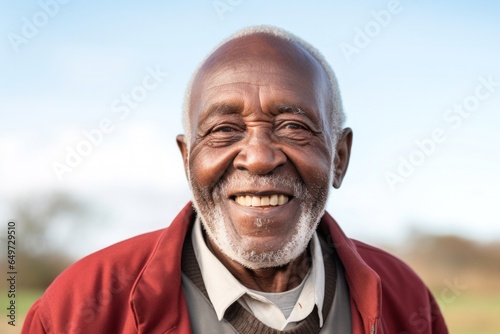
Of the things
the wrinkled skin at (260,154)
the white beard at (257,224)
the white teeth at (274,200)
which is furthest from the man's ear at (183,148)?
the white teeth at (274,200)

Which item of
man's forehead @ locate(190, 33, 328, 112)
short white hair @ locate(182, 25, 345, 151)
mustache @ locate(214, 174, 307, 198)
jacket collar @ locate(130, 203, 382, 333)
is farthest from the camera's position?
short white hair @ locate(182, 25, 345, 151)

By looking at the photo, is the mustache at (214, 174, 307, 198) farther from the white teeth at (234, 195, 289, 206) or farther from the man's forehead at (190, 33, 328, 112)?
the man's forehead at (190, 33, 328, 112)

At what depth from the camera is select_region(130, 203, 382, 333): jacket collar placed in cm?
262

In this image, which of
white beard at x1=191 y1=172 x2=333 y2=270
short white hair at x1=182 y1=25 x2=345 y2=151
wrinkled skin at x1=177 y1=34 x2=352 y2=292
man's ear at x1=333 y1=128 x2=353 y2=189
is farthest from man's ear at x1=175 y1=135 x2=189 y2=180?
man's ear at x1=333 y1=128 x2=353 y2=189

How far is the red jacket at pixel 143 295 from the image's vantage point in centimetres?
264

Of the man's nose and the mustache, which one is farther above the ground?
the man's nose

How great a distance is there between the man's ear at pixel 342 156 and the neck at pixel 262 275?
0.52 m

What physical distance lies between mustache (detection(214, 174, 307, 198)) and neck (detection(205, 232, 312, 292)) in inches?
12.9

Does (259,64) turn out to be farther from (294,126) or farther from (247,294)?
(247,294)

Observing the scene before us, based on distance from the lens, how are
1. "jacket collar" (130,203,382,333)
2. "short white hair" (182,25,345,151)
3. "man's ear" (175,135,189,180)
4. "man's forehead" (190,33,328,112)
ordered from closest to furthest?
"jacket collar" (130,203,382,333) < "man's forehead" (190,33,328,112) < "short white hair" (182,25,345,151) < "man's ear" (175,135,189,180)

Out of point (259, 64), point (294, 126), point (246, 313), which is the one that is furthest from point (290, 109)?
point (246, 313)

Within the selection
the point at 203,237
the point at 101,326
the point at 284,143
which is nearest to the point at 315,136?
the point at 284,143

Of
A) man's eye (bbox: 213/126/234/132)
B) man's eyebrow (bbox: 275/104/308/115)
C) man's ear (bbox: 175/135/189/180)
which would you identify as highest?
man's eyebrow (bbox: 275/104/308/115)

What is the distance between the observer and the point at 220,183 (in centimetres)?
283
